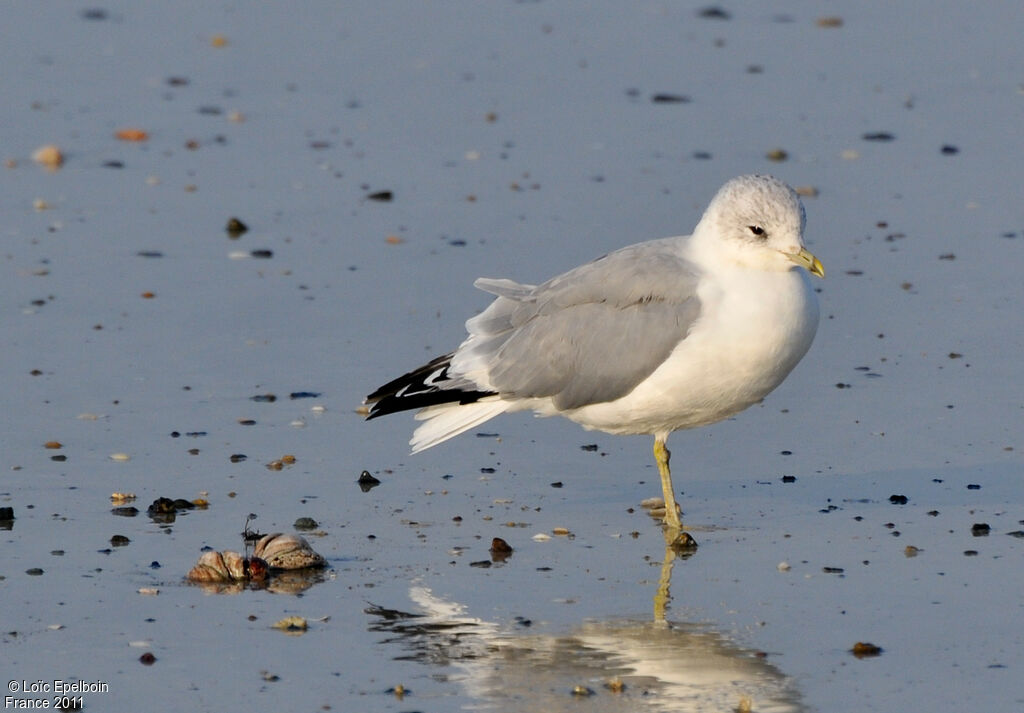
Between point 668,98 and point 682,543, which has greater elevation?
point 668,98

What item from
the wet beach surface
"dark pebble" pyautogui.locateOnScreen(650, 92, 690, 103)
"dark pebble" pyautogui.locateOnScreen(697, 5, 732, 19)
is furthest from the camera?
"dark pebble" pyautogui.locateOnScreen(697, 5, 732, 19)

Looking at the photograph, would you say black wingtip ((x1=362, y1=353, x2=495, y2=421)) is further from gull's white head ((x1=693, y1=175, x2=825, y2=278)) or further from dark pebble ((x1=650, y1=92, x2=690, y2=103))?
dark pebble ((x1=650, y1=92, x2=690, y2=103))

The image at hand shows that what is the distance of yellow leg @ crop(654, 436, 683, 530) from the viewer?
7344 mm

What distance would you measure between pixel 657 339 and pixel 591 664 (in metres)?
1.83

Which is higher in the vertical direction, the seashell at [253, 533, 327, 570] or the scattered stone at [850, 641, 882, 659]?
the seashell at [253, 533, 327, 570]

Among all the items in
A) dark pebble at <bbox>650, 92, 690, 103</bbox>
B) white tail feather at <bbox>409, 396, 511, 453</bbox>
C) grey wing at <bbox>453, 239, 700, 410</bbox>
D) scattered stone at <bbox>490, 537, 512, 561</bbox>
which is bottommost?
scattered stone at <bbox>490, 537, 512, 561</bbox>

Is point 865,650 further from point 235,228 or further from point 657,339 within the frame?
point 235,228

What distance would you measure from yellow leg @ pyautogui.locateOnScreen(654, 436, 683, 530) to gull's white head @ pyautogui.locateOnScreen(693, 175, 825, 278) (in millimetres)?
829

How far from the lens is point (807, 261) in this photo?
7.30 meters

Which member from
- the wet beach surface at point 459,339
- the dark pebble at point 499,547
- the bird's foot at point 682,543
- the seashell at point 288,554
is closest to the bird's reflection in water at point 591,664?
the wet beach surface at point 459,339

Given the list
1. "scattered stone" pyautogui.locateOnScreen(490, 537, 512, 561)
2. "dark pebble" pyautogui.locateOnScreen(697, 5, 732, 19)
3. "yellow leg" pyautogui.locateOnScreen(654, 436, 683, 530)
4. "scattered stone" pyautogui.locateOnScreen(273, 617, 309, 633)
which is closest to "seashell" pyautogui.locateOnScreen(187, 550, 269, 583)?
"scattered stone" pyautogui.locateOnScreen(273, 617, 309, 633)

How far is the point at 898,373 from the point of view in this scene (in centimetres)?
906

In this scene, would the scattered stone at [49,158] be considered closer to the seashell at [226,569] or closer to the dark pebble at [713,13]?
the dark pebble at [713,13]

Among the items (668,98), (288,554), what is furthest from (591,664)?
(668,98)
